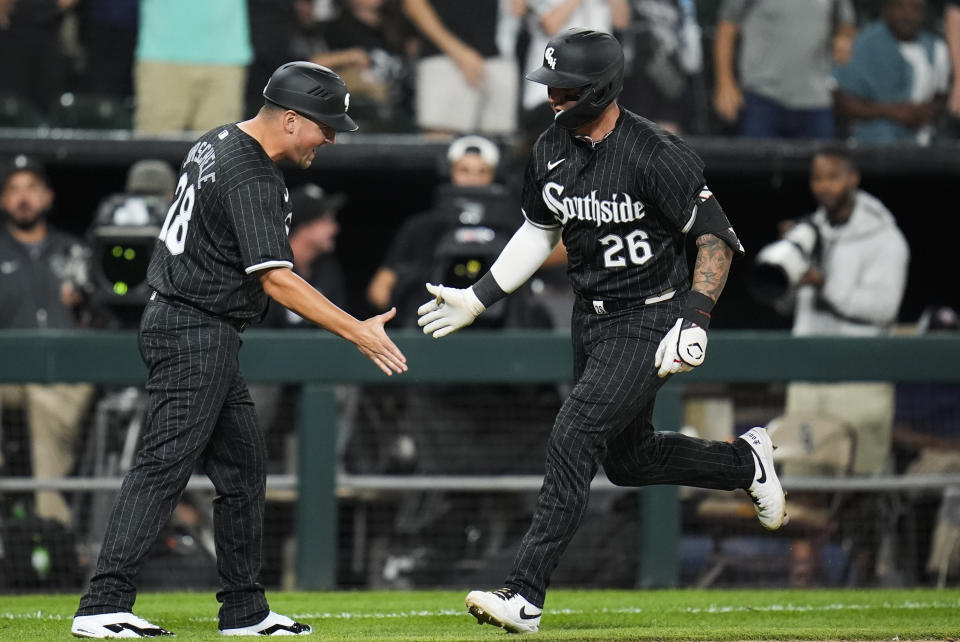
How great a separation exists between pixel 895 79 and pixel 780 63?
0.92 m

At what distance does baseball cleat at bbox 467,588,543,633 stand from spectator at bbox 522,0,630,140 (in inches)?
192

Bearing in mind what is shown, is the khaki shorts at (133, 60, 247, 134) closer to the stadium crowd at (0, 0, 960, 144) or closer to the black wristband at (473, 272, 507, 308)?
the stadium crowd at (0, 0, 960, 144)

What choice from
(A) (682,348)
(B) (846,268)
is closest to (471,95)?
(B) (846,268)

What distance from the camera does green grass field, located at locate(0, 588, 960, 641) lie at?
4828 millimetres

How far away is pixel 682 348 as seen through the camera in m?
4.57

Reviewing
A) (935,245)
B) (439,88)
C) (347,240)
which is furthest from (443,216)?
(935,245)

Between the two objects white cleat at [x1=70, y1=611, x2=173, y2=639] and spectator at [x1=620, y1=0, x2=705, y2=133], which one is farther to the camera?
spectator at [x1=620, y1=0, x2=705, y2=133]

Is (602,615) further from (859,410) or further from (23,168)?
(23,168)

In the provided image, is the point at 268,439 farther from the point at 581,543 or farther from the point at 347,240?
the point at 347,240

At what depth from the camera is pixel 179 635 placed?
15.6ft

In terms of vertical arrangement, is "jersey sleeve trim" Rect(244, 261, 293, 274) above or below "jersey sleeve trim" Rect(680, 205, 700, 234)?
below

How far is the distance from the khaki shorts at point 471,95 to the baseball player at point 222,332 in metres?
4.39

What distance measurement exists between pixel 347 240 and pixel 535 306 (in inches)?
138

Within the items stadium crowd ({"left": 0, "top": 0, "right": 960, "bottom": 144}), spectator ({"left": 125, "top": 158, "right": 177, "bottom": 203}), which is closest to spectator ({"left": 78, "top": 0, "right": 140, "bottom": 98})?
stadium crowd ({"left": 0, "top": 0, "right": 960, "bottom": 144})
